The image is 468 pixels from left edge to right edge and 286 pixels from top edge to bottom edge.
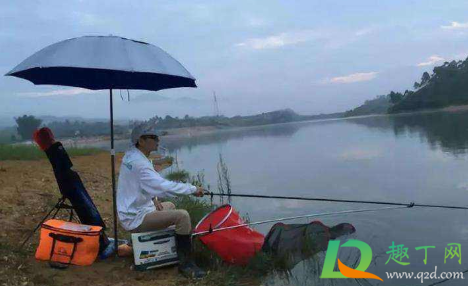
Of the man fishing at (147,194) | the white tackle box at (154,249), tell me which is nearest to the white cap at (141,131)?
the man fishing at (147,194)

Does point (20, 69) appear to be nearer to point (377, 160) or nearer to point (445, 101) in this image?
point (377, 160)

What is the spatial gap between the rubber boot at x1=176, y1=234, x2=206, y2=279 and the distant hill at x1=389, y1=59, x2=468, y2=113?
75.0m

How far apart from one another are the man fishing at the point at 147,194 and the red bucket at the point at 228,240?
1.06 feet

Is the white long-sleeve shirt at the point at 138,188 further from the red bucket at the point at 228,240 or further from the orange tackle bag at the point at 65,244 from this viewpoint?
the red bucket at the point at 228,240

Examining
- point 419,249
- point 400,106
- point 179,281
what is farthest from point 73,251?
point 400,106

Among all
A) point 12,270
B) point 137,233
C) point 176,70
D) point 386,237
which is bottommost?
point 386,237

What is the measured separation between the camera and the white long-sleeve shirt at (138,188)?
4.52m

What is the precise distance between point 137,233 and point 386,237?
13.0 ft

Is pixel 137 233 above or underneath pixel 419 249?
above

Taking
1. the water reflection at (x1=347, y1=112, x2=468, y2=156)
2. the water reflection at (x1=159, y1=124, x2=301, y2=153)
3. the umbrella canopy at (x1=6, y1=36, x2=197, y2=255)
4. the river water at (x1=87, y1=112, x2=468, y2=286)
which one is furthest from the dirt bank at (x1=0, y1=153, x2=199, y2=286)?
the water reflection at (x1=159, y1=124, x2=301, y2=153)

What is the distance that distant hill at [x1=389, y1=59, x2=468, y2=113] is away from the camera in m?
73.4

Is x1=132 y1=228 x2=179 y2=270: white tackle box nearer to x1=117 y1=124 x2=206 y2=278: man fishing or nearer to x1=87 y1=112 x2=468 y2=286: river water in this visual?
x1=117 y1=124 x2=206 y2=278: man fishing

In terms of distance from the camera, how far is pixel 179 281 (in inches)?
179

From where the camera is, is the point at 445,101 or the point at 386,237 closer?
the point at 386,237
